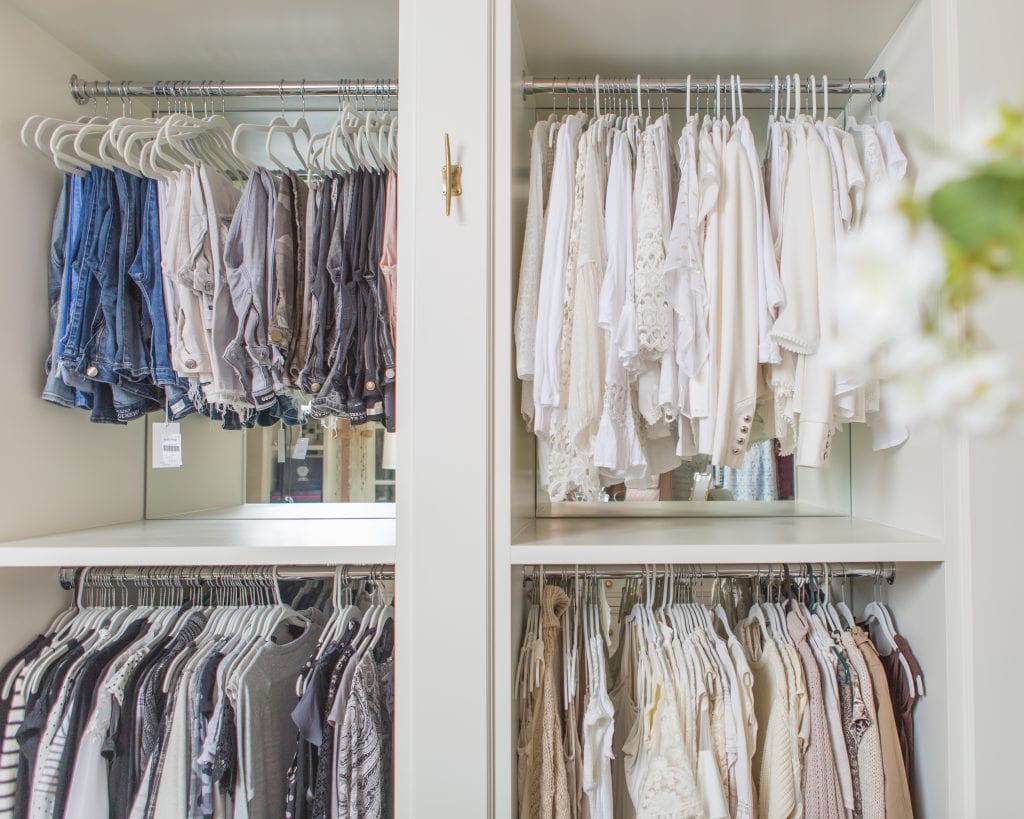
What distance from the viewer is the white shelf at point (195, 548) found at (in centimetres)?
110

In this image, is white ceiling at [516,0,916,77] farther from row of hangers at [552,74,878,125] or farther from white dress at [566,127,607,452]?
white dress at [566,127,607,452]

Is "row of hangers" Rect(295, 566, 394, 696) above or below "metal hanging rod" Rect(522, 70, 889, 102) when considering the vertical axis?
below

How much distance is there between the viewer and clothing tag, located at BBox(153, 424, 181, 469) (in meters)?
1.57

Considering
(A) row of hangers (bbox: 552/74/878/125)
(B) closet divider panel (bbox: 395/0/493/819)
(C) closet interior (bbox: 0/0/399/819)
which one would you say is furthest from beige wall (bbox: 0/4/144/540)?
(A) row of hangers (bbox: 552/74/878/125)

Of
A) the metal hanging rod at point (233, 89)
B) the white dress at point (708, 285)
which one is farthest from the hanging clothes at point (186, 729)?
the metal hanging rod at point (233, 89)

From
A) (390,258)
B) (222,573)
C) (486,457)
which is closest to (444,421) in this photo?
(486,457)

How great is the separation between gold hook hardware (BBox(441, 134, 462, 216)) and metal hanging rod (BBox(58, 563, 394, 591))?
0.63m

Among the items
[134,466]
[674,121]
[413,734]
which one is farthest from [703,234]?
[134,466]

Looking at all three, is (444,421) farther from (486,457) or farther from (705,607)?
(705,607)

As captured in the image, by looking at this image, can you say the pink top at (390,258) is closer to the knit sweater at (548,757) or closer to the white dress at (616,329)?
the white dress at (616,329)

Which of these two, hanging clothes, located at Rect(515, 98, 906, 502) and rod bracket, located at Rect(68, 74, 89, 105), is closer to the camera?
hanging clothes, located at Rect(515, 98, 906, 502)

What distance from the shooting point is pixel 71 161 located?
1273 millimetres

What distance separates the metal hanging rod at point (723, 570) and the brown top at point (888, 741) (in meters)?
0.12

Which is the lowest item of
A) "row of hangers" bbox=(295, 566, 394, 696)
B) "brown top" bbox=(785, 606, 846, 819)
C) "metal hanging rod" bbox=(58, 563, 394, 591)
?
"brown top" bbox=(785, 606, 846, 819)
